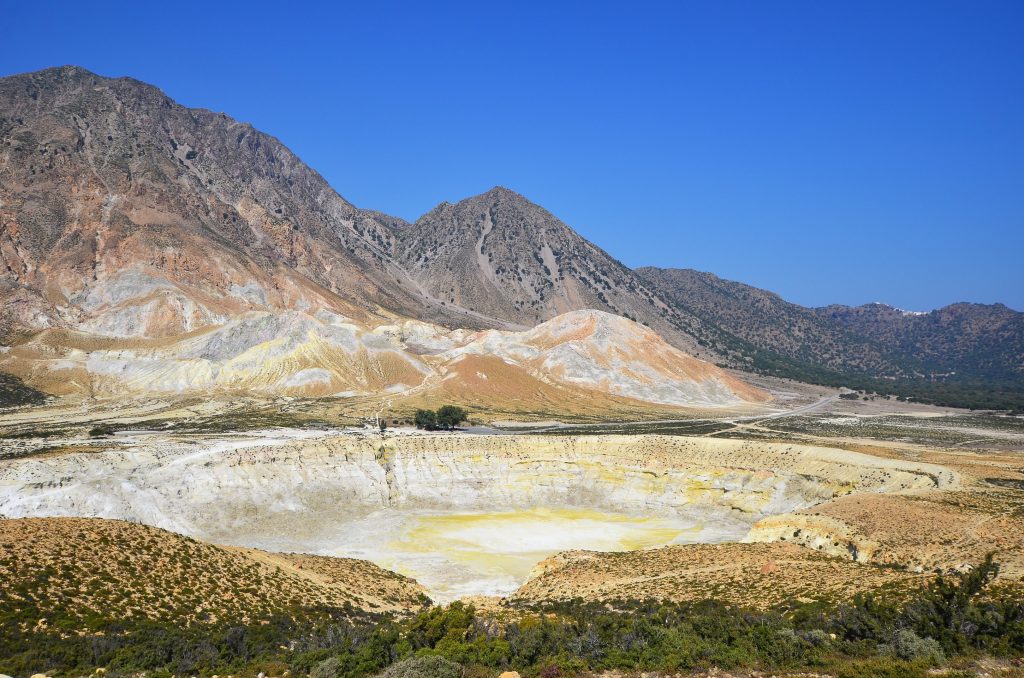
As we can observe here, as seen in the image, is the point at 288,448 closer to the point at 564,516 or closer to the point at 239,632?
the point at 564,516

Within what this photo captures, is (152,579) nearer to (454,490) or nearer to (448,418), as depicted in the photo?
(454,490)

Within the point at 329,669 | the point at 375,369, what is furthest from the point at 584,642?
the point at 375,369

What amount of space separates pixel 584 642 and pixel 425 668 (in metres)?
4.87

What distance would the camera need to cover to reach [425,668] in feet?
55.9

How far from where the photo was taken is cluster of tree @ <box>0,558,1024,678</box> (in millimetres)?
17156

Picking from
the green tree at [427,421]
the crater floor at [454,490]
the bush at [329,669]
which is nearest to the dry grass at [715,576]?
the crater floor at [454,490]

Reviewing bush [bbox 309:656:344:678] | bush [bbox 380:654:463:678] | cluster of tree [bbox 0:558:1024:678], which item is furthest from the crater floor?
bush [bbox 380:654:463:678]

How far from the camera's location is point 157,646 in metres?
19.5

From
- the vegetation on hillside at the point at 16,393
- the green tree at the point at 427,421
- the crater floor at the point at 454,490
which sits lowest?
the crater floor at the point at 454,490

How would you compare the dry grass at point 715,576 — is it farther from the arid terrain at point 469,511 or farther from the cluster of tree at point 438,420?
the cluster of tree at point 438,420

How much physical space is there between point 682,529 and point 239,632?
38903 mm

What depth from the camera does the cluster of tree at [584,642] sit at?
56.3 ft

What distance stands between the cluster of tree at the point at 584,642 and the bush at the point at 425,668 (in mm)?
47

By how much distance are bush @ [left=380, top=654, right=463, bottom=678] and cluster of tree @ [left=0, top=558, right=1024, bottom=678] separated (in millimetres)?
47
